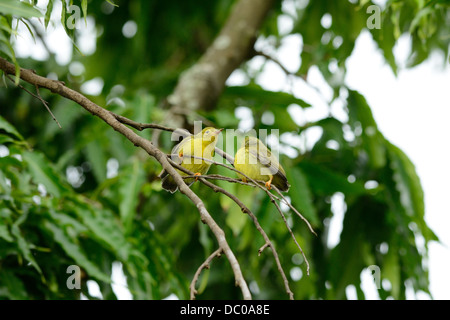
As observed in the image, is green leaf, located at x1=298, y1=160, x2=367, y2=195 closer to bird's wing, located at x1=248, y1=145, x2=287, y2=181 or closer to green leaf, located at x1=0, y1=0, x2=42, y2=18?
bird's wing, located at x1=248, y1=145, x2=287, y2=181

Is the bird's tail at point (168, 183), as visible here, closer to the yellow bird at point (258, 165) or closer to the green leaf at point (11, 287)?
the yellow bird at point (258, 165)

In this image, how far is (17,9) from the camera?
177 cm

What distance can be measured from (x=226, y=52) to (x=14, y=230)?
254 centimetres

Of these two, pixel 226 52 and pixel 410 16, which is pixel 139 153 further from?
pixel 410 16

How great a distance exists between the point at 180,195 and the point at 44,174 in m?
1.18

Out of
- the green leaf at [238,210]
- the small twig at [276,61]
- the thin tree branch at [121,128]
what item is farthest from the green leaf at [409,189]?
the thin tree branch at [121,128]

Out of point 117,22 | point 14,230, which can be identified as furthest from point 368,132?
point 117,22

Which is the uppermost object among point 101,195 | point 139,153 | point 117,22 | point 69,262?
point 117,22

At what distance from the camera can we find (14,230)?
9.57 ft

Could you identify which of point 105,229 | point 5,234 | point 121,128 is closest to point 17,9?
point 121,128

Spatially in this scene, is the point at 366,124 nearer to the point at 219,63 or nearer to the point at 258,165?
the point at 219,63

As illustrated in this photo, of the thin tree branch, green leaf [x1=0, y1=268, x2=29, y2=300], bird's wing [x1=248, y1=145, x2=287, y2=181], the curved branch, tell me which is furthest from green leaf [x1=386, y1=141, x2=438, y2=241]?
the thin tree branch

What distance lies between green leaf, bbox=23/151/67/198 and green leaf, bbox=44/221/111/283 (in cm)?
22

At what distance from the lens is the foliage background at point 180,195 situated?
3240 mm
